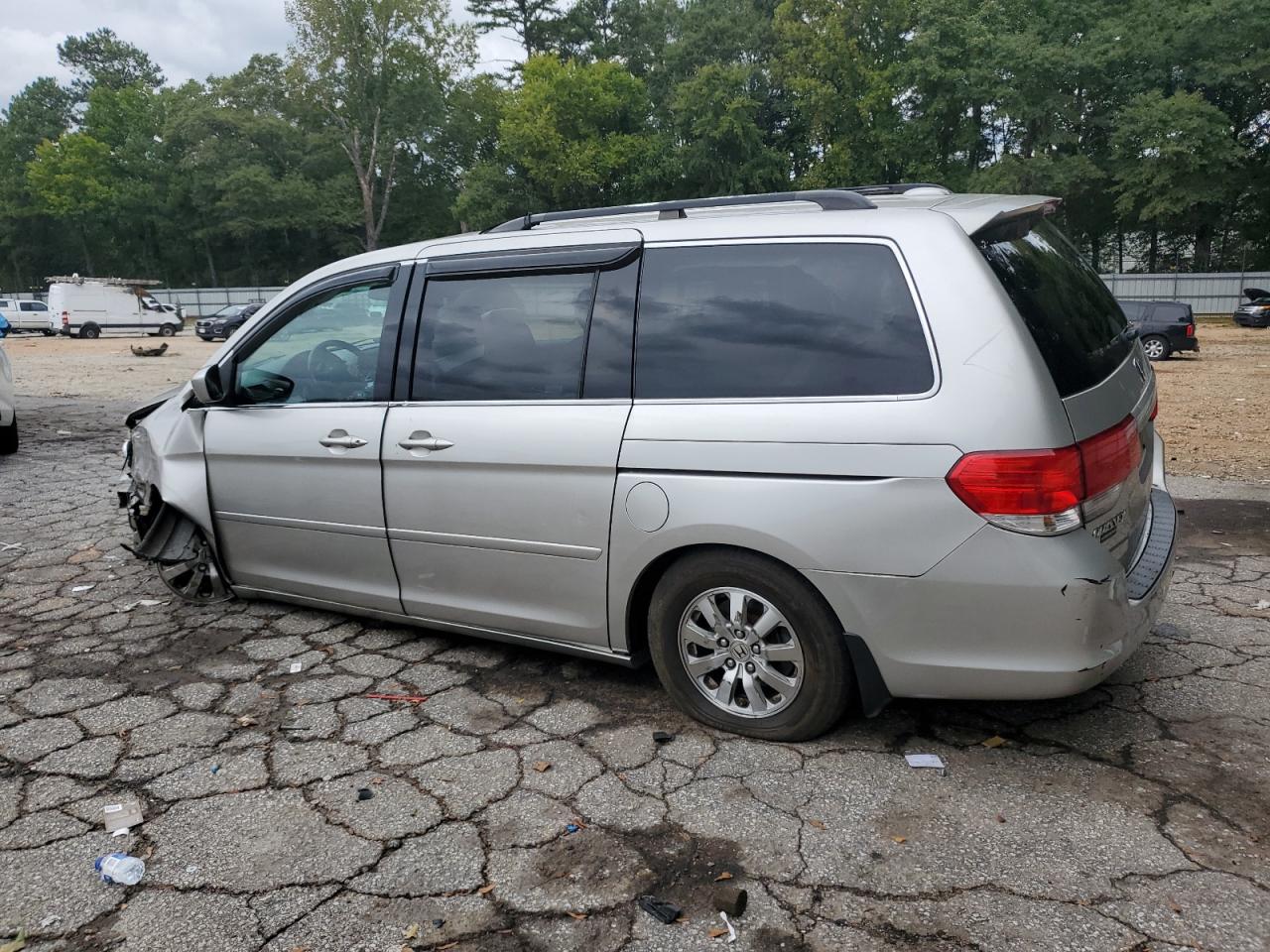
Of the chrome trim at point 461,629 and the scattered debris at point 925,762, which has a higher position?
the chrome trim at point 461,629

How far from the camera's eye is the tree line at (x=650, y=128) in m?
38.5

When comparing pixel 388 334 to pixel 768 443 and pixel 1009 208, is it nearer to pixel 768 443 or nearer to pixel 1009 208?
pixel 768 443

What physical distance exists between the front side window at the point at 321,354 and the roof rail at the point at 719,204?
643 millimetres

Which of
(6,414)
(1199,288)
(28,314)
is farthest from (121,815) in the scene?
(28,314)

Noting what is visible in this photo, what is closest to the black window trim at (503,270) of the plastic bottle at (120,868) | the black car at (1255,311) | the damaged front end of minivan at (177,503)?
the damaged front end of minivan at (177,503)

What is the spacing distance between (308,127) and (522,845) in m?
63.2

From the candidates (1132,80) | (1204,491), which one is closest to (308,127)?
(1132,80)

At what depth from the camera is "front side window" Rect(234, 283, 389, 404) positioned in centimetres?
406

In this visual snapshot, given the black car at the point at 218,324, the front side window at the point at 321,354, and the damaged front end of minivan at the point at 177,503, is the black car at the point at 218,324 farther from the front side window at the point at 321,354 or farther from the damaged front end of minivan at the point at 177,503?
the front side window at the point at 321,354

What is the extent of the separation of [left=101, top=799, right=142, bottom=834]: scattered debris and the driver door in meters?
1.32

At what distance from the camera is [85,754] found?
3348 mm

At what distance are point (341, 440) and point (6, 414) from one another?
6.74 metres

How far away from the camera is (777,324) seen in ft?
10.2

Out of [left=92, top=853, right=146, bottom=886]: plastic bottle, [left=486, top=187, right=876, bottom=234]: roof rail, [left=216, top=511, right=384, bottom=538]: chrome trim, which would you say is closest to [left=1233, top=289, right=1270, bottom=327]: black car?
[left=486, top=187, right=876, bottom=234]: roof rail
